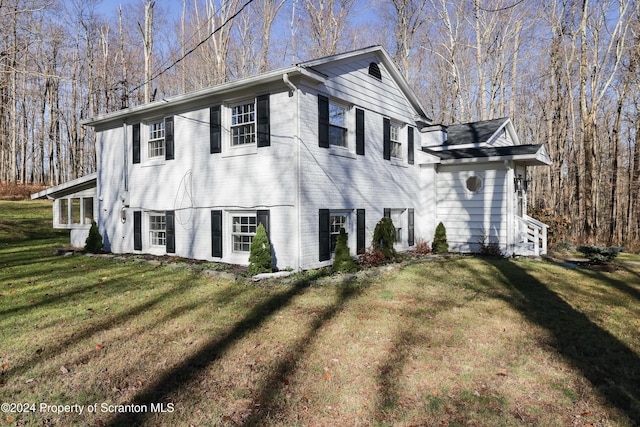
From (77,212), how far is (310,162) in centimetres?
2042

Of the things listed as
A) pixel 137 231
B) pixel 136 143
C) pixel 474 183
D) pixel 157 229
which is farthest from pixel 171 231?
pixel 474 183

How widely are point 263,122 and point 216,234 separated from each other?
323 centimetres

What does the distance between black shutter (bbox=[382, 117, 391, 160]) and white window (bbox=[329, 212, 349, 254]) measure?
267 centimetres

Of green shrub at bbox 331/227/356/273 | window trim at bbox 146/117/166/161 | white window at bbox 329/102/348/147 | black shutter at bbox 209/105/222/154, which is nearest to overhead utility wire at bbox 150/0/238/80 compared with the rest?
window trim at bbox 146/117/166/161

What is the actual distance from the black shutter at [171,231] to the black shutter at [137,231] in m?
1.48

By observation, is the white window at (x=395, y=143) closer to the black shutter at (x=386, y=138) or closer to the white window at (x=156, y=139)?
the black shutter at (x=386, y=138)

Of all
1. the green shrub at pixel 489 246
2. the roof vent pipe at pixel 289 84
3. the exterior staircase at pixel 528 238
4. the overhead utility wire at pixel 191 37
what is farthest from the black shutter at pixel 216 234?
the overhead utility wire at pixel 191 37

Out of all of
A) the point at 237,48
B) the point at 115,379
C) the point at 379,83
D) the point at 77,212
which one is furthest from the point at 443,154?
the point at 77,212

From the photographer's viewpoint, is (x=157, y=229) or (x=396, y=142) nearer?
(x=157, y=229)

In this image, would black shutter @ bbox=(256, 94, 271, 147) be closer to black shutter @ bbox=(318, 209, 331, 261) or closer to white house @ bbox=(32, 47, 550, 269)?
white house @ bbox=(32, 47, 550, 269)

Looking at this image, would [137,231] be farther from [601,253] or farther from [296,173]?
[601,253]

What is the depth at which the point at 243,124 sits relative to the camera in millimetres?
10172

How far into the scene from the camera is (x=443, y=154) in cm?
1360

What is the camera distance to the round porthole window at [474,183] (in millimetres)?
12739
